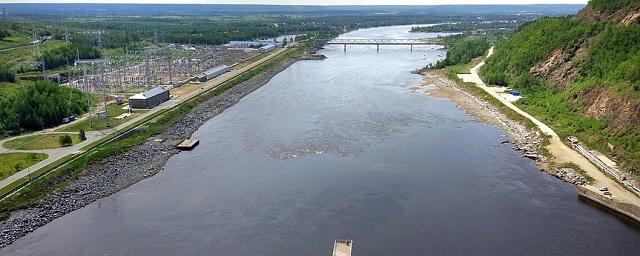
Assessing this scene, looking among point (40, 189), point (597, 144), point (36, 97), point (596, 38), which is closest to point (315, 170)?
point (40, 189)

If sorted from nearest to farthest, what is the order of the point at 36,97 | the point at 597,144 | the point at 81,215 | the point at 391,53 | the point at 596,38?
the point at 81,215
the point at 597,144
the point at 36,97
the point at 596,38
the point at 391,53

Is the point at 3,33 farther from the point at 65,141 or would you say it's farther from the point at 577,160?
the point at 577,160

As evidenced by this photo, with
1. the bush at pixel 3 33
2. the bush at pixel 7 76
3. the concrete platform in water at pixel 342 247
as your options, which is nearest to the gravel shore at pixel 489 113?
the concrete platform in water at pixel 342 247

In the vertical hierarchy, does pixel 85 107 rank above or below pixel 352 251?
above

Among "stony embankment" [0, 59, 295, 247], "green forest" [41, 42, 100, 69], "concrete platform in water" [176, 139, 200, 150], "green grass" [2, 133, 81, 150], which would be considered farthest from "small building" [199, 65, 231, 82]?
"green grass" [2, 133, 81, 150]

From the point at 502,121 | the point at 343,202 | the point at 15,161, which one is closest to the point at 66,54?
the point at 15,161

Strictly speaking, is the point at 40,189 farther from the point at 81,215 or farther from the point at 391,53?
the point at 391,53

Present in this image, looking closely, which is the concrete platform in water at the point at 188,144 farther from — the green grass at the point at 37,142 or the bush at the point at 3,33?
the bush at the point at 3,33
